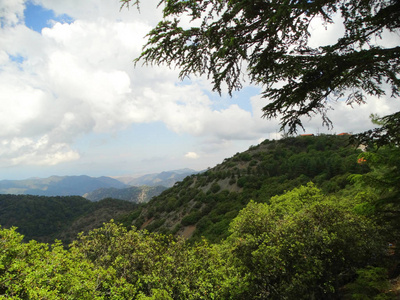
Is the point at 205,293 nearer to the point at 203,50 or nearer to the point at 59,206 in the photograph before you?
the point at 203,50

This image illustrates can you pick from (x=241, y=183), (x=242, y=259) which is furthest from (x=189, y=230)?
(x=242, y=259)

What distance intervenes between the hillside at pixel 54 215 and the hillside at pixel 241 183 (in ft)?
160

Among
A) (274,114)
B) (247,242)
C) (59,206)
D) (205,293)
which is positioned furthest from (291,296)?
(59,206)

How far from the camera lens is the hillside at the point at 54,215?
335ft

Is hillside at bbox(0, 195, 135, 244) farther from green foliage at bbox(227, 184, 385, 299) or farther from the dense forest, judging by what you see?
green foliage at bbox(227, 184, 385, 299)

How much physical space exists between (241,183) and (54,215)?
393 feet

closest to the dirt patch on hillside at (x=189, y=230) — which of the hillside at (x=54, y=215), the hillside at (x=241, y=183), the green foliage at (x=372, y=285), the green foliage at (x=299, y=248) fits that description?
the hillside at (x=241, y=183)

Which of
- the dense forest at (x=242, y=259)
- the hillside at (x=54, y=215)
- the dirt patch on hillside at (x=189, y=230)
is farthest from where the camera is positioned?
the hillside at (x=54, y=215)

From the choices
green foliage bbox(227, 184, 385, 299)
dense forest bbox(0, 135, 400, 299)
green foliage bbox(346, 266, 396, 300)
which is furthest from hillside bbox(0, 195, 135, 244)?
green foliage bbox(346, 266, 396, 300)

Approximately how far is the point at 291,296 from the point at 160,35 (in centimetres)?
1022

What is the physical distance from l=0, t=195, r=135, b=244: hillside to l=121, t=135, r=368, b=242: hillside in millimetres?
48685

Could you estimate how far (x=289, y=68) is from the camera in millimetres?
5180

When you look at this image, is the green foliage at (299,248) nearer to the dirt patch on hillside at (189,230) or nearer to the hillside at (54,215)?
the dirt patch on hillside at (189,230)

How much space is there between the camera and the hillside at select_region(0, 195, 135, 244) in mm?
102000
